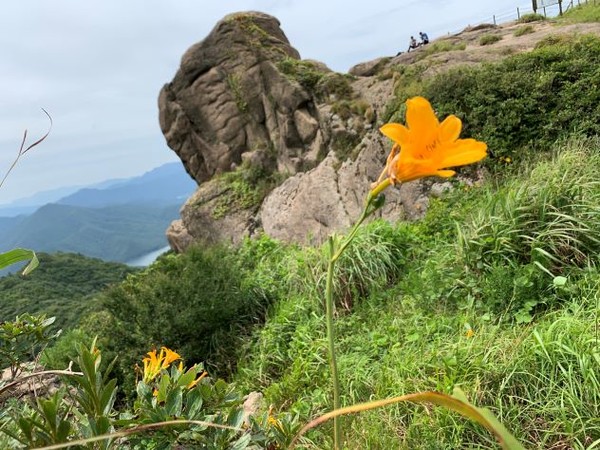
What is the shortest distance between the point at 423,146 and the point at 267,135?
10.9 metres

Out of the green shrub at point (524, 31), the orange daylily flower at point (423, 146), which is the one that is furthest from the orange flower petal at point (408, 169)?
the green shrub at point (524, 31)

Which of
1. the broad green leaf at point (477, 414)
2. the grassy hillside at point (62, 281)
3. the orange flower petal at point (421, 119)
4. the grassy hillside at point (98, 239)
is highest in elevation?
the orange flower petal at point (421, 119)

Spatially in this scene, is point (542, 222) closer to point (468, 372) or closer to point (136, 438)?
point (468, 372)

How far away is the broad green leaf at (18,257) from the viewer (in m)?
0.90

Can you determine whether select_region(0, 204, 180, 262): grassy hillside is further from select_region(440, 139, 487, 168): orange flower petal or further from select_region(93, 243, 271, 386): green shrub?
select_region(440, 139, 487, 168): orange flower petal

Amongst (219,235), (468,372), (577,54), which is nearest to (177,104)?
(219,235)

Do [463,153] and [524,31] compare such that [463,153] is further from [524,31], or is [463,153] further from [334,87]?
[524,31]

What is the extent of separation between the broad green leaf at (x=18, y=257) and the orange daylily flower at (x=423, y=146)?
769 mm

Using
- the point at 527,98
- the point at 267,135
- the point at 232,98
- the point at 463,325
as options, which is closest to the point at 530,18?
the point at 267,135

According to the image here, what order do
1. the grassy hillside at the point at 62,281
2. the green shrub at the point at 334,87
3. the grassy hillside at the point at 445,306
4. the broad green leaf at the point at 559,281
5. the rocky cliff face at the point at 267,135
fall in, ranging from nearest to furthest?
the grassy hillside at the point at 445,306, the broad green leaf at the point at 559,281, the rocky cliff face at the point at 267,135, the green shrub at the point at 334,87, the grassy hillside at the point at 62,281

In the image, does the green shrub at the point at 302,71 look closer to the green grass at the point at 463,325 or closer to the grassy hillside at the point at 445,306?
the grassy hillside at the point at 445,306

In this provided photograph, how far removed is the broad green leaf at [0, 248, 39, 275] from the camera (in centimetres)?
90

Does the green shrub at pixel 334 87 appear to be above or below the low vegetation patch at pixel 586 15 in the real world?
below

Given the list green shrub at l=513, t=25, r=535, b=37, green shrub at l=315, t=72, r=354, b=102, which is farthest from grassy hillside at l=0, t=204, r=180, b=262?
green shrub at l=513, t=25, r=535, b=37
